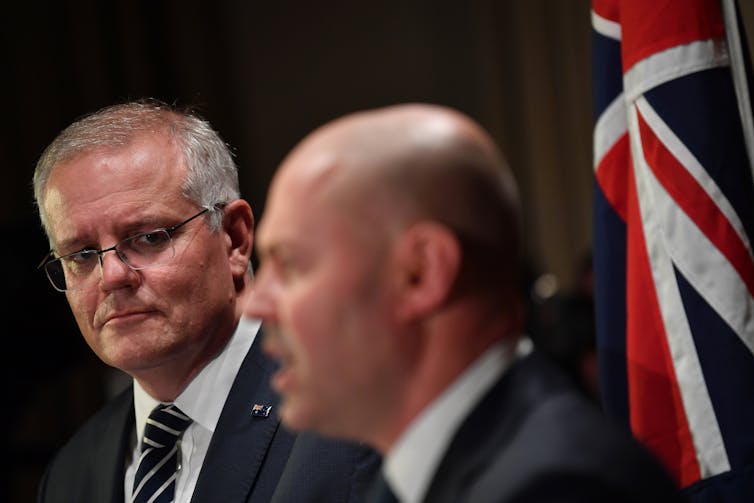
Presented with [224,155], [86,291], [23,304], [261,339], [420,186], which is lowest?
[23,304]

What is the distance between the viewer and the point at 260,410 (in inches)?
81.2

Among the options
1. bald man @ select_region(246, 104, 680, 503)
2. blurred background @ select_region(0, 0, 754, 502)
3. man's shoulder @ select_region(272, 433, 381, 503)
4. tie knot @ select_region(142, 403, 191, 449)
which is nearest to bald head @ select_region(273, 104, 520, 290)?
bald man @ select_region(246, 104, 680, 503)

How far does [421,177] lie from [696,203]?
1.01 metres

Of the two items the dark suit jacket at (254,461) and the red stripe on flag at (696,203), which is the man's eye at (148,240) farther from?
Result: the red stripe on flag at (696,203)

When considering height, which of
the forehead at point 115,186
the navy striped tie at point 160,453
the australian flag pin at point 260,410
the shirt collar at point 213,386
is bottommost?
the navy striped tie at point 160,453

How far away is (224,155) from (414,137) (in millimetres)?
1104

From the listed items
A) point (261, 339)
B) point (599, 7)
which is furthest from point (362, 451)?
point (599, 7)

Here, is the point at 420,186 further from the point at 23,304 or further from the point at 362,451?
the point at 23,304

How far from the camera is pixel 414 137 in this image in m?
1.17

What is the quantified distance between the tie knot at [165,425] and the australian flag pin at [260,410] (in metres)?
0.14

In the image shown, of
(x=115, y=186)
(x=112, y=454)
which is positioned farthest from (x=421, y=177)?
(x=112, y=454)

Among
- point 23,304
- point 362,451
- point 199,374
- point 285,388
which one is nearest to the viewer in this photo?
point 285,388

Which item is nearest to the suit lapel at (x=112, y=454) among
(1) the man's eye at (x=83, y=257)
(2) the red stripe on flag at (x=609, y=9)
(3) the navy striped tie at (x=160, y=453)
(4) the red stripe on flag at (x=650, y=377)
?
(3) the navy striped tie at (x=160, y=453)

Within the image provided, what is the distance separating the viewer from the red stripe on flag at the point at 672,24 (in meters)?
2.00
